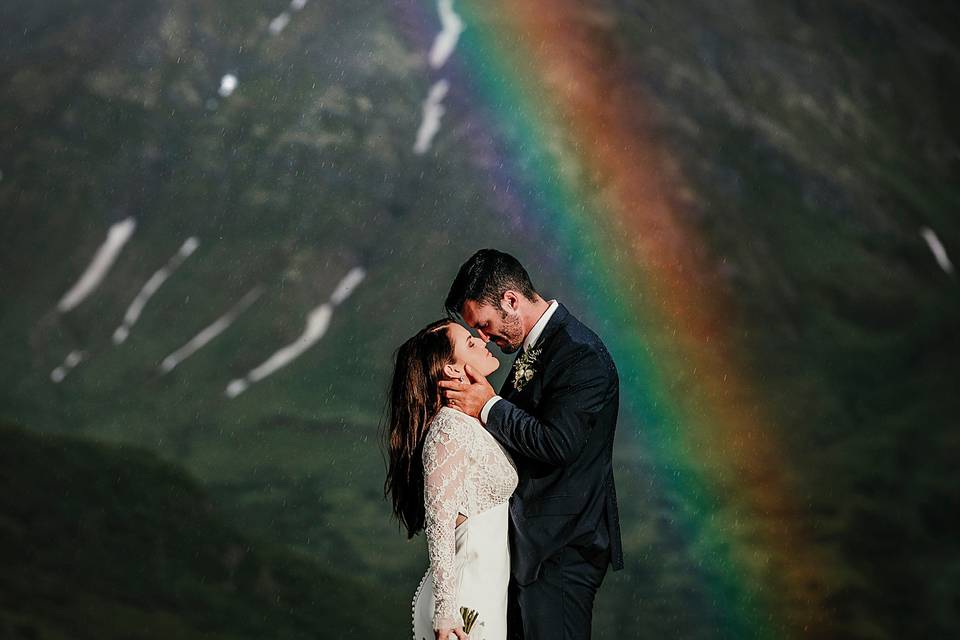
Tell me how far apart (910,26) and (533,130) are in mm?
3709

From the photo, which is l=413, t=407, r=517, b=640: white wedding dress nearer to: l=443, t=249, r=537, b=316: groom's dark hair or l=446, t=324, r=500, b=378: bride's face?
l=446, t=324, r=500, b=378: bride's face

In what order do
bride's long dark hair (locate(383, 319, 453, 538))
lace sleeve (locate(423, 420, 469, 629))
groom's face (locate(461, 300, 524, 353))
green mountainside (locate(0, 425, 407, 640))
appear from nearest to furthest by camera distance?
lace sleeve (locate(423, 420, 469, 629)) → bride's long dark hair (locate(383, 319, 453, 538)) → groom's face (locate(461, 300, 524, 353)) → green mountainside (locate(0, 425, 407, 640))

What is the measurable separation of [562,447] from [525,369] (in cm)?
35

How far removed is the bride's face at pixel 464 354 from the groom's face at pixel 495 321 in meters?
0.30

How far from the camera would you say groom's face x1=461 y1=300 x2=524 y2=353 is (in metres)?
3.47

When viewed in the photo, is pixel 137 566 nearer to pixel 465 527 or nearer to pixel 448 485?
pixel 465 527

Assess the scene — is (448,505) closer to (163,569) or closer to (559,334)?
(559,334)

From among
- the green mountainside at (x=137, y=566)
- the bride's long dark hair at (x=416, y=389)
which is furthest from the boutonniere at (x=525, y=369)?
the green mountainside at (x=137, y=566)

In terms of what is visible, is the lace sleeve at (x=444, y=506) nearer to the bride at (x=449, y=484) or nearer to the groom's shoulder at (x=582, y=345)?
the bride at (x=449, y=484)

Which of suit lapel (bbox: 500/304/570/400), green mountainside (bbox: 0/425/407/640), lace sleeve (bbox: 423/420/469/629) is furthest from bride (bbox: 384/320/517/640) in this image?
green mountainside (bbox: 0/425/407/640)

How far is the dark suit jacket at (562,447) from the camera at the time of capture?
3.22 m

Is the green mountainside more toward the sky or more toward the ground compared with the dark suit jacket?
more toward the ground

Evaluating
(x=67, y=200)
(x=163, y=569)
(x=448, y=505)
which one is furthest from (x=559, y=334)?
(x=67, y=200)

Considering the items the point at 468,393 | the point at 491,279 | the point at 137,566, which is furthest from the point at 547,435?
the point at 137,566
